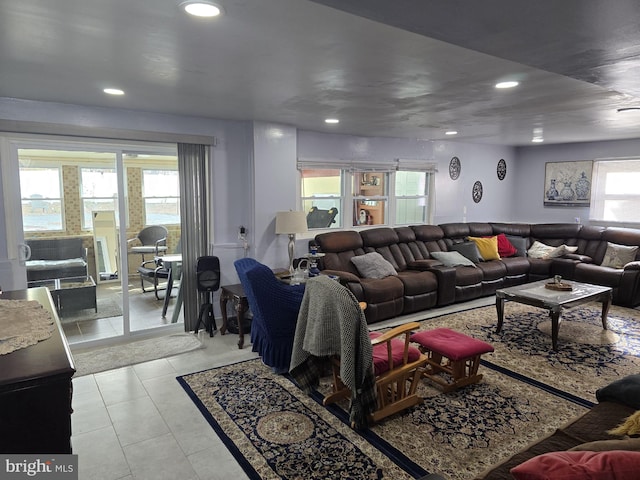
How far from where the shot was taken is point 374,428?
2.72 m

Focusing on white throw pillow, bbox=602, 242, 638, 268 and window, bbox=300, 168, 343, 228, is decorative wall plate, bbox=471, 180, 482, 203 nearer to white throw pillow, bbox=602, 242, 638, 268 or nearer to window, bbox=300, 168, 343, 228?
white throw pillow, bbox=602, 242, 638, 268

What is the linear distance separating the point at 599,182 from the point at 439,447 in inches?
254

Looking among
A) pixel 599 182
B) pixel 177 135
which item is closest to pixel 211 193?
pixel 177 135

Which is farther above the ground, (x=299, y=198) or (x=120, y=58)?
(x=120, y=58)

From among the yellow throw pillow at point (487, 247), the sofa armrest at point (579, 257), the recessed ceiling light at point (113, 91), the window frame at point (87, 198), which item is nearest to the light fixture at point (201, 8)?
the recessed ceiling light at point (113, 91)

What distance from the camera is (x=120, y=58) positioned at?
7.87 ft

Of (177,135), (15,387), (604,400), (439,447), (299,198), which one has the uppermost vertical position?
(177,135)

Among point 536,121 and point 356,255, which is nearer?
point 536,121

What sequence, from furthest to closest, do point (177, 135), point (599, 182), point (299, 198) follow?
1. point (599, 182)
2. point (299, 198)
3. point (177, 135)

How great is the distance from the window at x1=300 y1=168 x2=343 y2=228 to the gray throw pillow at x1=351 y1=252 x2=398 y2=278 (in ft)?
2.60

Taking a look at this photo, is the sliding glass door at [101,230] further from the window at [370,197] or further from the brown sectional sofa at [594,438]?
the brown sectional sofa at [594,438]

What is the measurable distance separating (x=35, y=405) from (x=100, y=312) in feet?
10.9

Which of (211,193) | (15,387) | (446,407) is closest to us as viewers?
(15,387)

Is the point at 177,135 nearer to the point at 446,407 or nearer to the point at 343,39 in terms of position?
the point at 343,39
